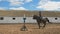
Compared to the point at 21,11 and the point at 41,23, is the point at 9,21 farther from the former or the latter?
the point at 21,11

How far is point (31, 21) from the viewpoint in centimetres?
3231

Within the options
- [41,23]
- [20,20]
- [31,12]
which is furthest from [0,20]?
[31,12]

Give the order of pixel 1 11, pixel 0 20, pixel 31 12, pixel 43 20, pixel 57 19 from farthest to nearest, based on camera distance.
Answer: pixel 1 11 → pixel 31 12 → pixel 57 19 → pixel 0 20 → pixel 43 20

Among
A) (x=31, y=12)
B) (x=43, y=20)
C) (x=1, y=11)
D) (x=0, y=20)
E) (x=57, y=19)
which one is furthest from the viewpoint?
(x=1, y=11)

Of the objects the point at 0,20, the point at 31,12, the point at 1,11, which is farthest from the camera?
the point at 1,11

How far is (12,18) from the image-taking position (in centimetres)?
3331

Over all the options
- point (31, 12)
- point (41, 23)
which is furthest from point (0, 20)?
point (31, 12)

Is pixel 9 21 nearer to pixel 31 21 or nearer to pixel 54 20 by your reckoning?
pixel 31 21

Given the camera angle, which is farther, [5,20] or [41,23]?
[5,20]

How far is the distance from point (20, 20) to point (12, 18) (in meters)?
1.62

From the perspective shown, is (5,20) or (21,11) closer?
(5,20)

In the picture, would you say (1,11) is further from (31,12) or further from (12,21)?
(12,21)

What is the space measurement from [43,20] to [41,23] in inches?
21.2

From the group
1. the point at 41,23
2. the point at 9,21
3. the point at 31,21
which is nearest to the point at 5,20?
the point at 9,21
